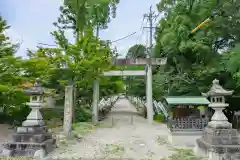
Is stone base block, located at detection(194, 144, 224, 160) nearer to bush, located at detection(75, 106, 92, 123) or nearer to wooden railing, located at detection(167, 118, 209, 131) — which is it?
wooden railing, located at detection(167, 118, 209, 131)

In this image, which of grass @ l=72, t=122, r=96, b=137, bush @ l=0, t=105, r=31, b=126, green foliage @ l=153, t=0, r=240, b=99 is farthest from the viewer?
bush @ l=0, t=105, r=31, b=126

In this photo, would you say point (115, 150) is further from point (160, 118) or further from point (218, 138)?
point (160, 118)

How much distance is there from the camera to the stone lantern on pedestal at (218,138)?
6941 mm

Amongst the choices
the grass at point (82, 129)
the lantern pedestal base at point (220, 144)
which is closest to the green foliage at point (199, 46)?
the lantern pedestal base at point (220, 144)

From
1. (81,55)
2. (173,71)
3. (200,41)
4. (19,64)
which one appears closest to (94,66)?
(81,55)

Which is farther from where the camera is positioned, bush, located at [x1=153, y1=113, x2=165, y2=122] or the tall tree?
bush, located at [x1=153, y1=113, x2=165, y2=122]

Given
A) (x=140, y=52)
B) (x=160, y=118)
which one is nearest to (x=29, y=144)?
(x=160, y=118)

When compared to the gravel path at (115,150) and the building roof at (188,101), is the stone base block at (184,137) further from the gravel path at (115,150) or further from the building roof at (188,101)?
the building roof at (188,101)

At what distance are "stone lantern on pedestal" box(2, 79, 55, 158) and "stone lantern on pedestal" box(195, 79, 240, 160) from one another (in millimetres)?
5400

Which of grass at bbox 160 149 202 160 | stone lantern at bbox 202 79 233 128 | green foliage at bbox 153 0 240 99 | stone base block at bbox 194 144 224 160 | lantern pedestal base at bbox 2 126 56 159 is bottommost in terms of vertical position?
grass at bbox 160 149 202 160

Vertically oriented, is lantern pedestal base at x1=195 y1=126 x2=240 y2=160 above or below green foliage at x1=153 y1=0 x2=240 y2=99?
below

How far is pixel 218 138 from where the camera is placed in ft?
23.4

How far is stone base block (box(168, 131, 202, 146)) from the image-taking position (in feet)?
32.6

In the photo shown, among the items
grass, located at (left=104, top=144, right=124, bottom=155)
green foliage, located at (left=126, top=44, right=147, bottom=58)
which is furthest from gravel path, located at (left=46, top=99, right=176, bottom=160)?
green foliage, located at (left=126, top=44, right=147, bottom=58)
